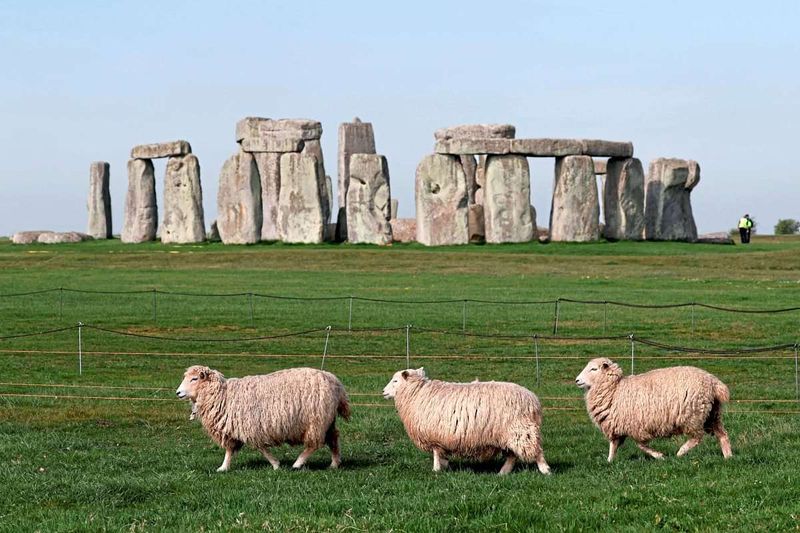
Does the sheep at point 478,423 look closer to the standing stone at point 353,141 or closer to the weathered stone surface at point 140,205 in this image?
the weathered stone surface at point 140,205

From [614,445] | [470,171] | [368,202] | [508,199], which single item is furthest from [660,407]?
[470,171]

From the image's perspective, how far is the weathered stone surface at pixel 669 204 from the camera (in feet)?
Result: 186

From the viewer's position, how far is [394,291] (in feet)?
125

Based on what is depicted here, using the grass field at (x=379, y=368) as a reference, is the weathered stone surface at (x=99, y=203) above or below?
above

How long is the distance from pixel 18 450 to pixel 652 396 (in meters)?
7.47

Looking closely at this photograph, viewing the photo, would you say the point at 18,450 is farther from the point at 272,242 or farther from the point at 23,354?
the point at 272,242

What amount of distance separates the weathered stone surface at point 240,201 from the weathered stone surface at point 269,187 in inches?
16.2

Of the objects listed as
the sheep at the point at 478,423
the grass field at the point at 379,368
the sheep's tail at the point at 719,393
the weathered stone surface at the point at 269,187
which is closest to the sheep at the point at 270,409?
the grass field at the point at 379,368

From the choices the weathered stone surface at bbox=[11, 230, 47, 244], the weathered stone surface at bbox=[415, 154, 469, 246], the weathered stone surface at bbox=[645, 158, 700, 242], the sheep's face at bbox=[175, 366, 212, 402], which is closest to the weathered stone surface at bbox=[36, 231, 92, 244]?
the weathered stone surface at bbox=[11, 230, 47, 244]

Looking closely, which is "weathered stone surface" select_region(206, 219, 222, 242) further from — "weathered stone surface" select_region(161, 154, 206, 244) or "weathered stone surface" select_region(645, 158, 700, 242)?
"weathered stone surface" select_region(645, 158, 700, 242)

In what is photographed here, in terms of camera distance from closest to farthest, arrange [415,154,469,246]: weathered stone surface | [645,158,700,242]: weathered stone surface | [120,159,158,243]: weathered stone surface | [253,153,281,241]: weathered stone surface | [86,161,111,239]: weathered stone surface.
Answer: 1. [415,154,469,246]: weathered stone surface
2. [645,158,700,242]: weathered stone surface
3. [253,153,281,241]: weathered stone surface
4. [120,159,158,243]: weathered stone surface
5. [86,161,111,239]: weathered stone surface

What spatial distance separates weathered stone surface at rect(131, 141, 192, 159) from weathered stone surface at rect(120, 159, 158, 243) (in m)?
0.57

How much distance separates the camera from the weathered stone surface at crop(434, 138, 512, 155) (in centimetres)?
5288

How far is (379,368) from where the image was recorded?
943 inches
